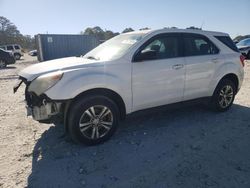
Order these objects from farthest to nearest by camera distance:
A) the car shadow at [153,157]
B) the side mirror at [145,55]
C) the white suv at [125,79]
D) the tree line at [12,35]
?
1. the tree line at [12,35]
2. the side mirror at [145,55]
3. the white suv at [125,79]
4. the car shadow at [153,157]

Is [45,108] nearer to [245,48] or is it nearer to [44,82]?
[44,82]

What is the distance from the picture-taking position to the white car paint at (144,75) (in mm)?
3793

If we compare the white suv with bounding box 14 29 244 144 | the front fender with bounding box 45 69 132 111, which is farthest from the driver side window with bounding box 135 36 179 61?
the front fender with bounding box 45 69 132 111

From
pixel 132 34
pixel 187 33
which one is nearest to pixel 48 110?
pixel 132 34

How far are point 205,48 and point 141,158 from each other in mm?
2771

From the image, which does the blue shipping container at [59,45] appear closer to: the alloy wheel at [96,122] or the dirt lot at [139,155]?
the dirt lot at [139,155]

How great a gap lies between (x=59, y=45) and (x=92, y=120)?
58.8ft

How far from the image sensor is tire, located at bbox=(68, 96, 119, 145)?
3.83m

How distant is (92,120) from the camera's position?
157 inches

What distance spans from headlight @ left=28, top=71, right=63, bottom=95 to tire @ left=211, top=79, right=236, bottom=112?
11.2 feet

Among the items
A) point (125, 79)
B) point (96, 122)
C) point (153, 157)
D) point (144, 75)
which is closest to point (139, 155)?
point (153, 157)

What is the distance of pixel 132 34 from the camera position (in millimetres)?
4934

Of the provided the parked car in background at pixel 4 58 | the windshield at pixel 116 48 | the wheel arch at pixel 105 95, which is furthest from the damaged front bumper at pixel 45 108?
the parked car in background at pixel 4 58

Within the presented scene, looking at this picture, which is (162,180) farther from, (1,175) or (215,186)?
(1,175)
